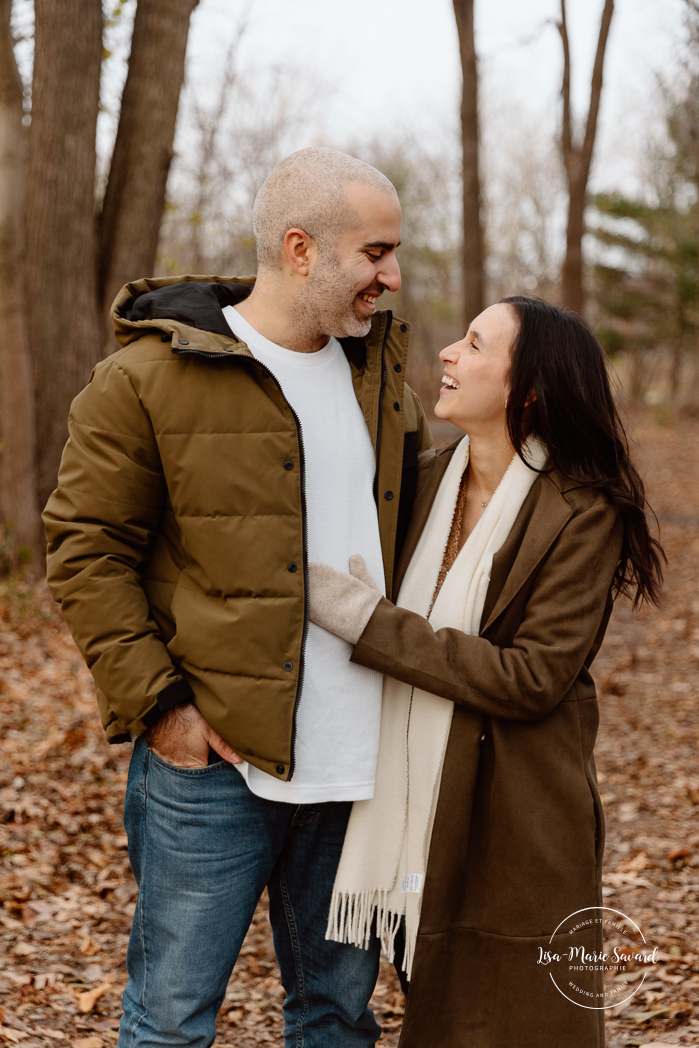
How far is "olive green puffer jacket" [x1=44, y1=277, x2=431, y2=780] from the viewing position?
2.15m

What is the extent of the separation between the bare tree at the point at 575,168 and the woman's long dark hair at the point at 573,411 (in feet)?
39.0

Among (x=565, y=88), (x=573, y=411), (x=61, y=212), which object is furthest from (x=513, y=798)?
(x=565, y=88)

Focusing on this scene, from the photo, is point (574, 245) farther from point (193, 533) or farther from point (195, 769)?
point (195, 769)

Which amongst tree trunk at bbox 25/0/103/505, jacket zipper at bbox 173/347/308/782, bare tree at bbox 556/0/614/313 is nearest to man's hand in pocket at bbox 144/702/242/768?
jacket zipper at bbox 173/347/308/782

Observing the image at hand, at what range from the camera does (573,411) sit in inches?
96.3

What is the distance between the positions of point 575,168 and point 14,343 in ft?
34.2

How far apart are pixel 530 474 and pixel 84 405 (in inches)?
45.9

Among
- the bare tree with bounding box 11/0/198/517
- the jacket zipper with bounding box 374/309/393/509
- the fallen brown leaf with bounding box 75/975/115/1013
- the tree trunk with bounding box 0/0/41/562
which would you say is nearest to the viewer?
the jacket zipper with bounding box 374/309/393/509

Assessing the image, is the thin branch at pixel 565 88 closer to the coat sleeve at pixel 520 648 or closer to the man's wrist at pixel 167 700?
the coat sleeve at pixel 520 648

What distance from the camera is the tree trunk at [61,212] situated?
6773mm

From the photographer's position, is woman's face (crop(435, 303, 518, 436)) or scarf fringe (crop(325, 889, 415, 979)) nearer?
scarf fringe (crop(325, 889, 415, 979))

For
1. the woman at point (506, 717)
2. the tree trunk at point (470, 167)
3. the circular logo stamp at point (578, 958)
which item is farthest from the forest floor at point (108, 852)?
the tree trunk at point (470, 167)

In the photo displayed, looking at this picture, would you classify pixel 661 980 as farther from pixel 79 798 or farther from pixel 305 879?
pixel 79 798

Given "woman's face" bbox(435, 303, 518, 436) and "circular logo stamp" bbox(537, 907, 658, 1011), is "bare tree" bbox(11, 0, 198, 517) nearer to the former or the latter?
"woman's face" bbox(435, 303, 518, 436)
